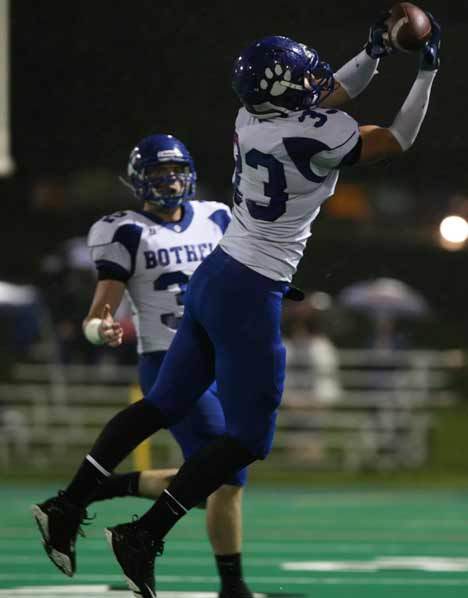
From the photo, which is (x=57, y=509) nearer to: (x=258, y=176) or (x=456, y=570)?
(x=258, y=176)

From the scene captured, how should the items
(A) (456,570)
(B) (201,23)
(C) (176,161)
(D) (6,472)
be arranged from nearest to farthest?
(C) (176,161) → (A) (456,570) → (B) (201,23) → (D) (6,472)

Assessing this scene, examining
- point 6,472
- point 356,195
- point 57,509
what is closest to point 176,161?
point 57,509

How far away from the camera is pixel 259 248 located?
4855 millimetres

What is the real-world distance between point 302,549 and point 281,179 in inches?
107

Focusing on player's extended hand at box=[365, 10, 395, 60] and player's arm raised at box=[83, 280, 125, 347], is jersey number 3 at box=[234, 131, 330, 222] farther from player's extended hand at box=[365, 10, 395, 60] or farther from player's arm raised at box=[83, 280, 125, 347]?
player's arm raised at box=[83, 280, 125, 347]

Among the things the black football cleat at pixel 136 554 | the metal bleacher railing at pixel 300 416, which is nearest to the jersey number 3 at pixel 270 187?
the black football cleat at pixel 136 554

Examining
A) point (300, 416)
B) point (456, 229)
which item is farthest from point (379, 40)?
point (300, 416)

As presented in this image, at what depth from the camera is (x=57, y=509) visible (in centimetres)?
495

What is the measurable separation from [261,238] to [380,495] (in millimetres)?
5214

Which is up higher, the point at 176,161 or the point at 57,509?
the point at 176,161

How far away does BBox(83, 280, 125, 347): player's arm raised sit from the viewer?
527 centimetres

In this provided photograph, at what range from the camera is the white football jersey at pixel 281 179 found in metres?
4.73

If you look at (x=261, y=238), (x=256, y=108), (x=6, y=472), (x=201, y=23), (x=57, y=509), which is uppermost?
(x=201, y=23)

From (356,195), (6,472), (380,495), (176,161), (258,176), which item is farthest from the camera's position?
(356,195)
